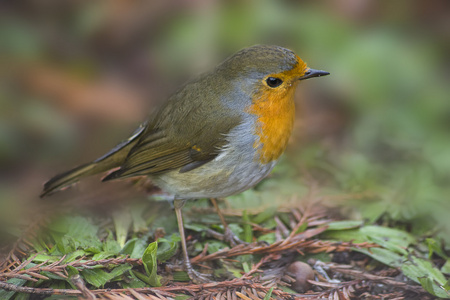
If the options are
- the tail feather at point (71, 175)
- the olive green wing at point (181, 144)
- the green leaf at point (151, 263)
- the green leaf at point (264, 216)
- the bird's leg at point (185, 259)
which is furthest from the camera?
the green leaf at point (264, 216)

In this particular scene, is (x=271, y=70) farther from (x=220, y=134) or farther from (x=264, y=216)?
(x=264, y=216)

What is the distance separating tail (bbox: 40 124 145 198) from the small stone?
3.11ft


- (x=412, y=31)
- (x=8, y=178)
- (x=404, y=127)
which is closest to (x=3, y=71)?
(x=8, y=178)

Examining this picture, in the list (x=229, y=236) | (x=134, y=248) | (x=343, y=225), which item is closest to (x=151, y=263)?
(x=134, y=248)

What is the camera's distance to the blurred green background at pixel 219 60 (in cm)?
377

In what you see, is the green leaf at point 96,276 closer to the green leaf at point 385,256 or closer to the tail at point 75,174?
the tail at point 75,174

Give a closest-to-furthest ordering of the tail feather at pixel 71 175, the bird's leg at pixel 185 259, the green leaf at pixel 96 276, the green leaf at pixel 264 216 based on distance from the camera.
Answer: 1. the green leaf at pixel 96 276
2. the bird's leg at pixel 185 259
3. the tail feather at pixel 71 175
4. the green leaf at pixel 264 216

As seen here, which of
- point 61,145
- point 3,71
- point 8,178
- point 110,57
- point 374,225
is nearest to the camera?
point 374,225

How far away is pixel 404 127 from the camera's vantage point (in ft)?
13.9

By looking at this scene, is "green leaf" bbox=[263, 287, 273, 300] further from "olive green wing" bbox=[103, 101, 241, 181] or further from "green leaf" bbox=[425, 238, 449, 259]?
"green leaf" bbox=[425, 238, 449, 259]

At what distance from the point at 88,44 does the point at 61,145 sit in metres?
1.25

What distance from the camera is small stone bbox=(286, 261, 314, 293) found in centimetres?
254

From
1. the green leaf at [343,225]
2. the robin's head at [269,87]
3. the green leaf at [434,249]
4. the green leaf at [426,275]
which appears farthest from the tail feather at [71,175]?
the green leaf at [434,249]

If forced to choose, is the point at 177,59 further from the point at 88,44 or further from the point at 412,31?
the point at 412,31
